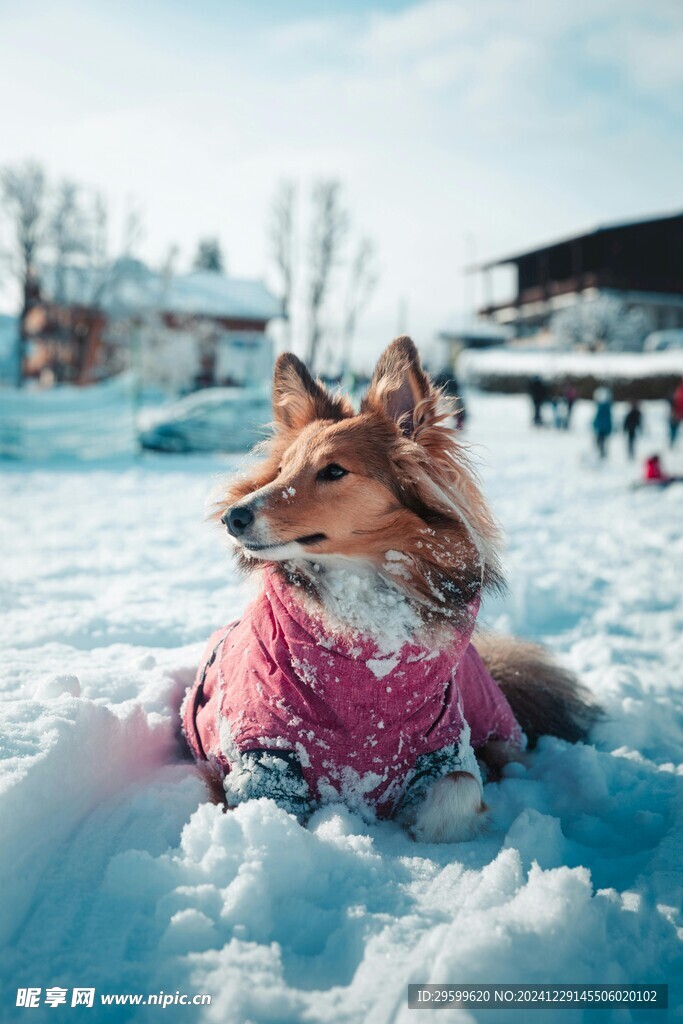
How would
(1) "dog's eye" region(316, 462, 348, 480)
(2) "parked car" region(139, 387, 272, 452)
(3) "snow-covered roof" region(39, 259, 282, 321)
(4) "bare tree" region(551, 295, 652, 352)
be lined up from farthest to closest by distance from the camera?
(4) "bare tree" region(551, 295, 652, 352), (3) "snow-covered roof" region(39, 259, 282, 321), (2) "parked car" region(139, 387, 272, 452), (1) "dog's eye" region(316, 462, 348, 480)

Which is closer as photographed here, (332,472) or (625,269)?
(332,472)

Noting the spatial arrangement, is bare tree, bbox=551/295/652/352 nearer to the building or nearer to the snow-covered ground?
the building

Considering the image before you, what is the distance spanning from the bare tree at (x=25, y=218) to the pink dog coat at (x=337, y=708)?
31.8 m

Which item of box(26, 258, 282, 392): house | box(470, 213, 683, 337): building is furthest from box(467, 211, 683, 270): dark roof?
box(26, 258, 282, 392): house

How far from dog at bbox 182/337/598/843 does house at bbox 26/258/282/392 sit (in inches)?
860

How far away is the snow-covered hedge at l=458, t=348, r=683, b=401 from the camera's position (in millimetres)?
28141

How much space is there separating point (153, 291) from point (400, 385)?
124ft

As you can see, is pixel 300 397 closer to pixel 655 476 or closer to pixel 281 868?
pixel 281 868

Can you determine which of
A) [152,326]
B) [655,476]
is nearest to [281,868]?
[655,476]

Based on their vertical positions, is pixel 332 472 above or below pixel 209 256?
below

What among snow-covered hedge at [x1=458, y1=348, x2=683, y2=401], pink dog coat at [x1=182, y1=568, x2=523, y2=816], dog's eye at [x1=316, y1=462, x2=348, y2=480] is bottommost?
pink dog coat at [x1=182, y1=568, x2=523, y2=816]

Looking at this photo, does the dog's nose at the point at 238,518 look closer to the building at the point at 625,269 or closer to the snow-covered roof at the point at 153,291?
the snow-covered roof at the point at 153,291

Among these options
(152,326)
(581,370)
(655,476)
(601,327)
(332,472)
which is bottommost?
(655,476)

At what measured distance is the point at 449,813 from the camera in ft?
7.44
